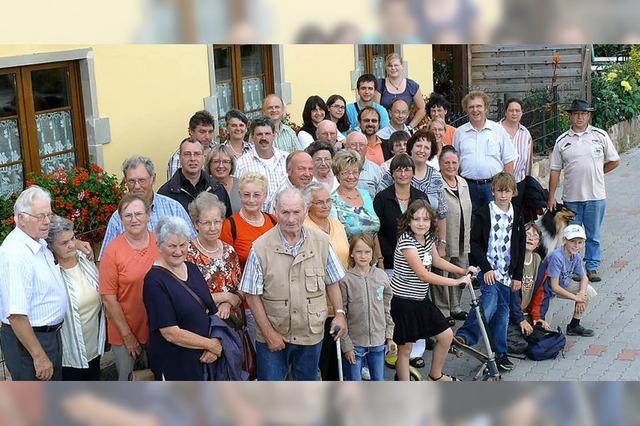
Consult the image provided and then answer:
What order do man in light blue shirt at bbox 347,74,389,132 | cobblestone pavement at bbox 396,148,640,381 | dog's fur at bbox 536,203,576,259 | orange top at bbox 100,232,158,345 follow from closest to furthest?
1. orange top at bbox 100,232,158,345
2. cobblestone pavement at bbox 396,148,640,381
3. dog's fur at bbox 536,203,576,259
4. man in light blue shirt at bbox 347,74,389,132

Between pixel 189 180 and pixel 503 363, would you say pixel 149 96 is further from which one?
pixel 503 363

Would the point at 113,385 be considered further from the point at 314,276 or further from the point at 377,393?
the point at 314,276

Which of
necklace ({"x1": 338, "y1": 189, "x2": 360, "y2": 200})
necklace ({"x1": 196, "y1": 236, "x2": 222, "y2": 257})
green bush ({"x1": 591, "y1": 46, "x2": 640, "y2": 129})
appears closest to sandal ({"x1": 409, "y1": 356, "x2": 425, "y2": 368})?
necklace ({"x1": 338, "y1": 189, "x2": 360, "y2": 200})

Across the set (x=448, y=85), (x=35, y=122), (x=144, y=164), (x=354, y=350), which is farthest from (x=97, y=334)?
(x=448, y=85)

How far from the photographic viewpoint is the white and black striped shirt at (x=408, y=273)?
582 centimetres

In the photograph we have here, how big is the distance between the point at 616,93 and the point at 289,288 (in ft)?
42.4

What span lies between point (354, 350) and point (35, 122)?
348 cm

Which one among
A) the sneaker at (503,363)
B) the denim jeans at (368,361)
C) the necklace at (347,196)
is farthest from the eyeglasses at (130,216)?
the sneaker at (503,363)

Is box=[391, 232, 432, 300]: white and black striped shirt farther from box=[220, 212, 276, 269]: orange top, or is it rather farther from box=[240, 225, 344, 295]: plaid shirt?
box=[240, 225, 344, 295]: plaid shirt

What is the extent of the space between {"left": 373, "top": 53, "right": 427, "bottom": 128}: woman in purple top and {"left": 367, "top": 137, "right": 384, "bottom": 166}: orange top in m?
1.50

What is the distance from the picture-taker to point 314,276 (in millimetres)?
4742

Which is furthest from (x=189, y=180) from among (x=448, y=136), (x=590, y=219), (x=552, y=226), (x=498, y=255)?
(x=590, y=219)

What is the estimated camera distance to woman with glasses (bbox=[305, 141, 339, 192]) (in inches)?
247

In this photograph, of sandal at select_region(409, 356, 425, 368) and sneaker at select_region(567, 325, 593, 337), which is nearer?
sandal at select_region(409, 356, 425, 368)
